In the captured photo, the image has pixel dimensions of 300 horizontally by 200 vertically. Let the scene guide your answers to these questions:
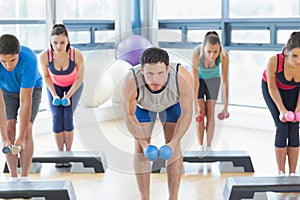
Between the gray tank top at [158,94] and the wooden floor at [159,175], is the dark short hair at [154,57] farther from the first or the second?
the wooden floor at [159,175]

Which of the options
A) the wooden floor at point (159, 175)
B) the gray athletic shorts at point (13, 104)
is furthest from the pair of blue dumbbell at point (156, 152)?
the gray athletic shorts at point (13, 104)

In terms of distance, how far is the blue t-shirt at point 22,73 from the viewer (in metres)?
3.11

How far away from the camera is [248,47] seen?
5.77 metres

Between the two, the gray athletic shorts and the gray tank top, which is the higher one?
the gray tank top

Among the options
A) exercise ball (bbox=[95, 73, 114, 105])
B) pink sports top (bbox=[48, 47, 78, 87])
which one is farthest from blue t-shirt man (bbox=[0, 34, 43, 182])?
exercise ball (bbox=[95, 73, 114, 105])

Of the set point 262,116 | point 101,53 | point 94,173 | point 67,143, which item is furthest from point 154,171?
point 101,53

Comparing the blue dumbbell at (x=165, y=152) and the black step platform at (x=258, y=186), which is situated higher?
the blue dumbbell at (x=165, y=152)

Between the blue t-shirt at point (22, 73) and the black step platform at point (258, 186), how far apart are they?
1.37 m

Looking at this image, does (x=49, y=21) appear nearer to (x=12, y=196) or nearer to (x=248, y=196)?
(x=12, y=196)

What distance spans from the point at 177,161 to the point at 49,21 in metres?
3.15

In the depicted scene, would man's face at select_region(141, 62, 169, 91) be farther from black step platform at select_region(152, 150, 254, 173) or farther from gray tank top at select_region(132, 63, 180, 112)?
black step platform at select_region(152, 150, 254, 173)

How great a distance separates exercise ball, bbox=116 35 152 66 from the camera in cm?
566

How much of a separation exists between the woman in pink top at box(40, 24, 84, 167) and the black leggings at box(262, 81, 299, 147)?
1485mm

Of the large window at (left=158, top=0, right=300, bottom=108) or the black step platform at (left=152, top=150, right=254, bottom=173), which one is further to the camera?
the large window at (left=158, top=0, right=300, bottom=108)
